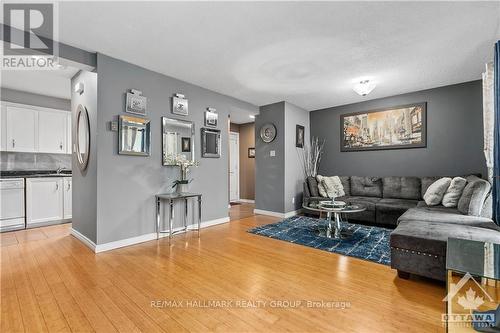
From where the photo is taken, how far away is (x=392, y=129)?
4828 millimetres

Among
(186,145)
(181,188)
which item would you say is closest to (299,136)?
(186,145)

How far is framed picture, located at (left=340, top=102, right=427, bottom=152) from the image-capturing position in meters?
4.54

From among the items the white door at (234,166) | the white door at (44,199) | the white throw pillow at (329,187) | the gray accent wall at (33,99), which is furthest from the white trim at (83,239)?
the white door at (234,166)

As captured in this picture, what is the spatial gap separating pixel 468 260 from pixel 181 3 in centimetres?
286

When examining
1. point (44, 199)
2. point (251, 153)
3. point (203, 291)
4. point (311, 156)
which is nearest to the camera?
point (203, 291)

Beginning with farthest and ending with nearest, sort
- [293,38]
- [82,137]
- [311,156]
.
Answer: [311,156]
[82,137]
[293,38]

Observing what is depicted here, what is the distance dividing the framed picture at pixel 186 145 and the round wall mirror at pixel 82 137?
1.31 meters

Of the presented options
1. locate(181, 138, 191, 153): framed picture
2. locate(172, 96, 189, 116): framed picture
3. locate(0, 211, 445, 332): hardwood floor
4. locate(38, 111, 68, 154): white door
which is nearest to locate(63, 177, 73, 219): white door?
locate(38, 111, 68, 154): white door

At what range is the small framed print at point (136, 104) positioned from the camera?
3.21 m

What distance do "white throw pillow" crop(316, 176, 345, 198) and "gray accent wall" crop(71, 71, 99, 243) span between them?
3.99 metres

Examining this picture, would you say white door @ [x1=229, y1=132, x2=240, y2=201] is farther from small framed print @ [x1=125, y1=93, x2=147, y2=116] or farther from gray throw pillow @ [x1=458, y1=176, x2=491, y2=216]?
gray throw pillow @ [x1=458, y1=176, x2=491, y2=216]

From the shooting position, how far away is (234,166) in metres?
7.25

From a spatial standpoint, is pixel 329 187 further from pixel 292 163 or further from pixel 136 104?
pixel 136 104

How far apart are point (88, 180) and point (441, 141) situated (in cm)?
602
